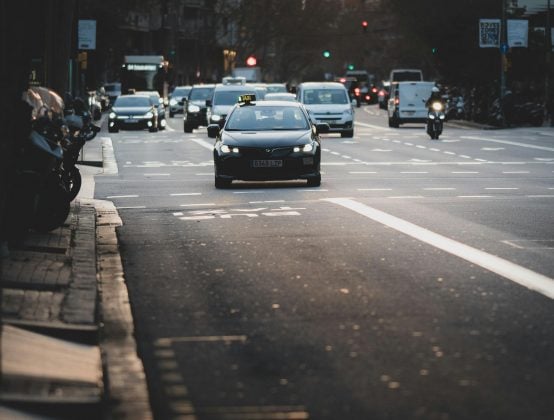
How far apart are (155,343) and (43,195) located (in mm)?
6766

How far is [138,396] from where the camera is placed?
7.39 meters

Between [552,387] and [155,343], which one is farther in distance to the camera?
[155,343]

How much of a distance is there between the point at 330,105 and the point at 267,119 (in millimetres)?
25325

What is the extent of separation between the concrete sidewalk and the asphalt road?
6.6 inches

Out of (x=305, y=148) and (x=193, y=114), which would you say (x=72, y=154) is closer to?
(x=305, y=148)

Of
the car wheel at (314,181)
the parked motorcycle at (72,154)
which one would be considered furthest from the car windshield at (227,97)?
the parked motorcycle at (72,154)

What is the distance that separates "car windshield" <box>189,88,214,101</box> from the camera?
61.7 meters

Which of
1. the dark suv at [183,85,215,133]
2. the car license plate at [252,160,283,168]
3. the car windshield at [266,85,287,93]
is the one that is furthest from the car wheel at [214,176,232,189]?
the car windshield at [266,85,287,93]

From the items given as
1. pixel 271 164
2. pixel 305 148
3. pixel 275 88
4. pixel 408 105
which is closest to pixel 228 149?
pixel 271 164

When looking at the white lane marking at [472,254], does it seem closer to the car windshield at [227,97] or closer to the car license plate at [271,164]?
the car license plate at [271,164]

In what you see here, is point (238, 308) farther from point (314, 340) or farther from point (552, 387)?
point (552, 387)

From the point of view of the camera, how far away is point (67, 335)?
9102 mm

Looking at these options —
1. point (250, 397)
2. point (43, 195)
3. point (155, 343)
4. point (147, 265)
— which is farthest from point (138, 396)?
point (43, 195)

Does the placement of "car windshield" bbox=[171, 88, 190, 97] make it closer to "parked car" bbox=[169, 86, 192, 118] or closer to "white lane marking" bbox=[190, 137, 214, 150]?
"parked car" bbox=[169, 86, 192, 118]
